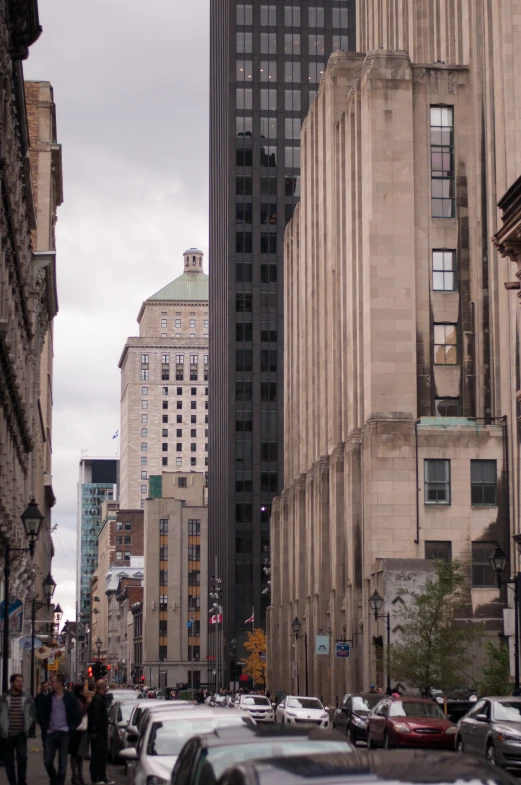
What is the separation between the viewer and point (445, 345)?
7638 centimetres

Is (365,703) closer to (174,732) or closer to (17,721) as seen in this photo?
(17,721)

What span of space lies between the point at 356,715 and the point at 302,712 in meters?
4.56

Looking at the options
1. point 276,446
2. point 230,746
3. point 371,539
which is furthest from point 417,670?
point 276,446

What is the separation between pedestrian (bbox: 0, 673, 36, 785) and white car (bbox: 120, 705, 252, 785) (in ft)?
15.3

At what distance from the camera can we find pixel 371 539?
71625 millimetres

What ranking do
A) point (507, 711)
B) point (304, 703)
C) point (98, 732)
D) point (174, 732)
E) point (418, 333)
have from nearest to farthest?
point (174, 732) → point (98, 732) → point (507, 711) → point (304, 703) → point (418, 333)

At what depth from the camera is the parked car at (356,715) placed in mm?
42062

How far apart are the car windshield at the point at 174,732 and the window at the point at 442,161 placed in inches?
2453

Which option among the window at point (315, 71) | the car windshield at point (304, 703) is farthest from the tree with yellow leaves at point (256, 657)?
the car windshield at point (304, 703)

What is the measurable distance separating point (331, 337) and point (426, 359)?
Answer: 14072 mm

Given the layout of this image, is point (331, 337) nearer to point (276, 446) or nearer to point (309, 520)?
point (309, 520)

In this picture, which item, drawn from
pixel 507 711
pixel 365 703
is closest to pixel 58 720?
pixel 507 711

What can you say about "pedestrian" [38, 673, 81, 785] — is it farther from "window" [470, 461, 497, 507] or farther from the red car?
"window" [470, 461, 497, 507]

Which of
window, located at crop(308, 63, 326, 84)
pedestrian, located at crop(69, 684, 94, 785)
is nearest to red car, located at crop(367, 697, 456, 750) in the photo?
pedestrian, located at crop(69, 684, 94, 785)
